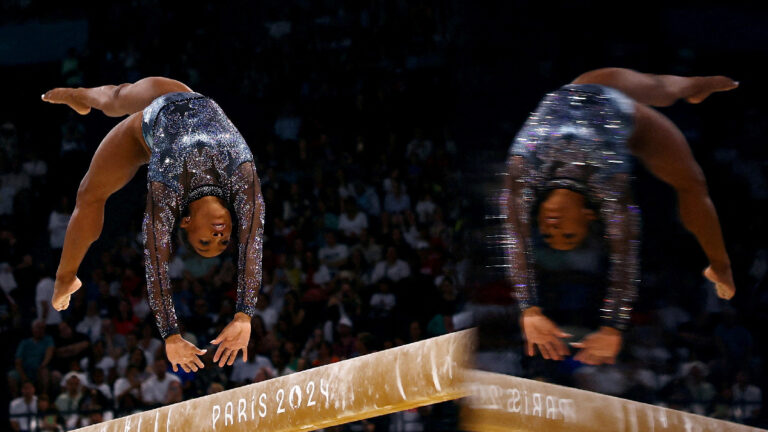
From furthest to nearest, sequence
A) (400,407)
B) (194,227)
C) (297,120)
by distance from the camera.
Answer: (297,120) < (194,227) < (400,407)

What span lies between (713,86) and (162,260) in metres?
2.23

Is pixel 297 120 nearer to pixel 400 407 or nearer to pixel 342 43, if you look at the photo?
pixel 342 43

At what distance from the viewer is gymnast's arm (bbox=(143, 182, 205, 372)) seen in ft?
12.9

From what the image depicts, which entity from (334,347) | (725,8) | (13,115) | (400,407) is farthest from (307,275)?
(725,8)

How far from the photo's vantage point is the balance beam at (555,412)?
3.31 m

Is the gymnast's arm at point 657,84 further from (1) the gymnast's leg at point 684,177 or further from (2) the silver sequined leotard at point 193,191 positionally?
(2) the silver sequined leotard at point 193,191

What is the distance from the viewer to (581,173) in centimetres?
335

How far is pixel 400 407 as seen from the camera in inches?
146

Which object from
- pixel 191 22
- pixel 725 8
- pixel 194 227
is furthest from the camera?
pixel 191 22

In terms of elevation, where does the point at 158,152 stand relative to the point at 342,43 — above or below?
below

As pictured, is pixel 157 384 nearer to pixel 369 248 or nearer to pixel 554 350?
pixel 369 248

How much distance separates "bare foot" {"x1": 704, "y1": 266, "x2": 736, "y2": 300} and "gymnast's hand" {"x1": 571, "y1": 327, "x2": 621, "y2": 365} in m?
0.37

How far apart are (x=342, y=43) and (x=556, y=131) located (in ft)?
11.0

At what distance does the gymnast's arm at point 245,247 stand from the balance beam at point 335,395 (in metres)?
0.23
